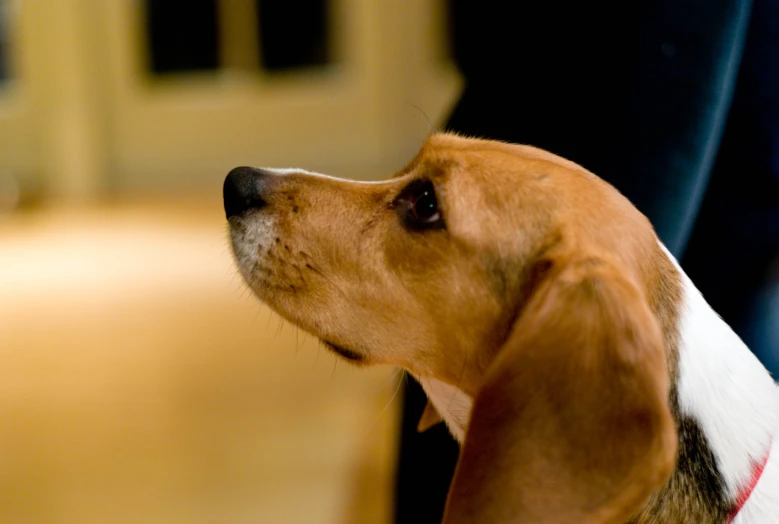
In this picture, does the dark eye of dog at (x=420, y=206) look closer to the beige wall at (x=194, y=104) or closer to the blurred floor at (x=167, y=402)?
the blurred floor at (x=167, y=402)

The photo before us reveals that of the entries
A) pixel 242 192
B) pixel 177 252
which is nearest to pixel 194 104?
pixel 177 252

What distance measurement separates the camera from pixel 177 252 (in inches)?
169

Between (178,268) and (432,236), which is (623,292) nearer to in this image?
(432,236)

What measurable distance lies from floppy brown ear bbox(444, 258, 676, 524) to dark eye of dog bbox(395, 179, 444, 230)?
278 mm

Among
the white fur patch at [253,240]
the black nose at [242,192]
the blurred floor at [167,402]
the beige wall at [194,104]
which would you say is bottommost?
the blurred floor at [167,402]

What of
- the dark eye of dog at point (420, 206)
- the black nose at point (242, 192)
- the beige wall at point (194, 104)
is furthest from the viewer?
the beige wall at point (194, 104)

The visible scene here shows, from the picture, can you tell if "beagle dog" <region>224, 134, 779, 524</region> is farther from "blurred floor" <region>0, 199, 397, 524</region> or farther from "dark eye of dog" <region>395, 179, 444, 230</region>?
"blurred floor" <region>0, 199, 397, 524</region>

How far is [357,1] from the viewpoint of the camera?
5254 mm

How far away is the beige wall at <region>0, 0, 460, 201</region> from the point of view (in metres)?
5.06

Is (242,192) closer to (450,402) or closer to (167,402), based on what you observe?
(450,402)

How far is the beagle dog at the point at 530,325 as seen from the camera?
1.10 metres

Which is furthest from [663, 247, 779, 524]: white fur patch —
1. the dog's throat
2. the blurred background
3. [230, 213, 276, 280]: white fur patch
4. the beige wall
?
the beige wall

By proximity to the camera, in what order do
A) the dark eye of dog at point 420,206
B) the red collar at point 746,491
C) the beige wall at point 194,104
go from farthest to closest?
the beige wall at point 194,104 → the dark eye of dog at point 420,206 → the red collar at point 746,491

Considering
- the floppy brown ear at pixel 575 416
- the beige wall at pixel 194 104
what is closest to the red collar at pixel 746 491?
the floppy brown ear at pixel 575 416
